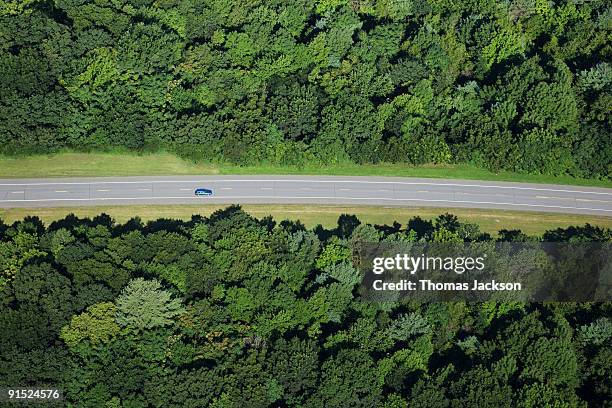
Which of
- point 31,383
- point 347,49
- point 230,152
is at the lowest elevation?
point 31,383

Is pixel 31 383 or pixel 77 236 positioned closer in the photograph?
pixel 31 383

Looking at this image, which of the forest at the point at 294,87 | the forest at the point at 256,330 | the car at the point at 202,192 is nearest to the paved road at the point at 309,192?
the car at the point at 202,192

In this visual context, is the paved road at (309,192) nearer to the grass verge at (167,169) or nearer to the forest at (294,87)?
the grass verge at (167,169)

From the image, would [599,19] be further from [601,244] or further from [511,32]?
[601,244]

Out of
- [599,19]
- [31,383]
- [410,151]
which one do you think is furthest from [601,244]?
[31,383]

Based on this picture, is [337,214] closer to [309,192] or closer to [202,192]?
[309,192]

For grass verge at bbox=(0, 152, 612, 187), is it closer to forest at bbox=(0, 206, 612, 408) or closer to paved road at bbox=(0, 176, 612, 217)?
paved road at bbox=(0, 176, 612, 217)
